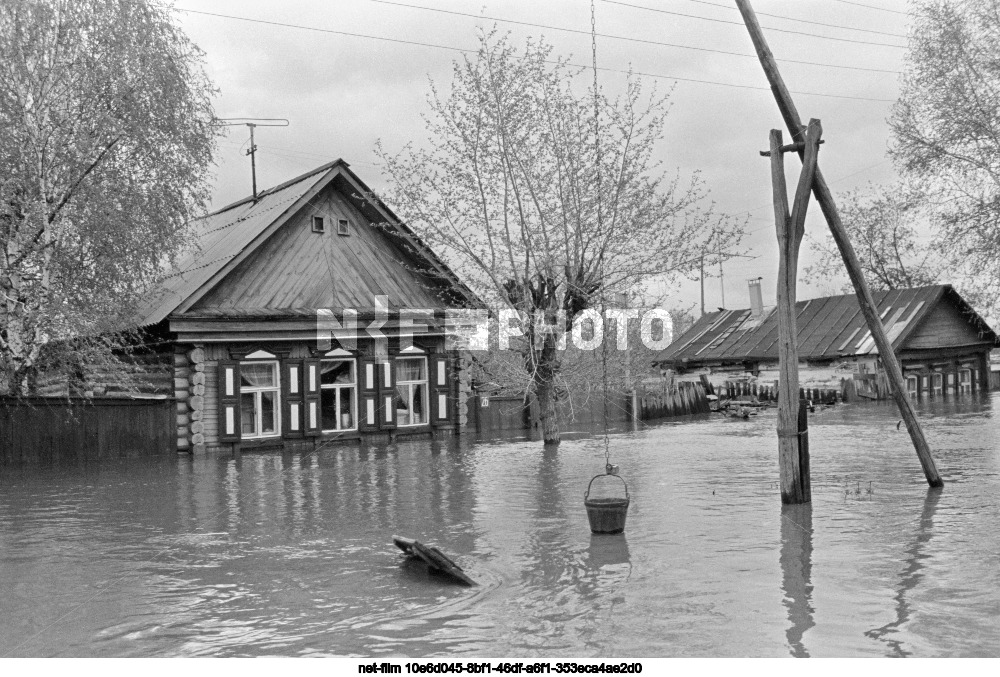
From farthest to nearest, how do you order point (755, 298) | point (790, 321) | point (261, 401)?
point (755, 298) < point (261, 401) < point (790, 321)

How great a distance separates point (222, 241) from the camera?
29.4m

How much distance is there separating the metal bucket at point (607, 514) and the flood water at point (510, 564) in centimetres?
16

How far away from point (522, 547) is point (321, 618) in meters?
3.38

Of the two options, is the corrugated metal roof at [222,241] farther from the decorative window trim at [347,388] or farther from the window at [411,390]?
the window at [411,390]

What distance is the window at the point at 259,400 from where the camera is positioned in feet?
83.4

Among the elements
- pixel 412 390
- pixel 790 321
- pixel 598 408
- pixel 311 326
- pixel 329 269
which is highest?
pixel 329 269

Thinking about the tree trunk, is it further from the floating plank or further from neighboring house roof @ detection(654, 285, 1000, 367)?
neighboring house roof @ detection(654, 285, 1000, 367)

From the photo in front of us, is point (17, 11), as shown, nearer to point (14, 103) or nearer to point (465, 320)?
point (14, 103)

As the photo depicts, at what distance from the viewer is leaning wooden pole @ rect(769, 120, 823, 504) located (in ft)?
42.5

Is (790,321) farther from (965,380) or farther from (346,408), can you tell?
(965,380)

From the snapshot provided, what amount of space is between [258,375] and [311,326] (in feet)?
6.16

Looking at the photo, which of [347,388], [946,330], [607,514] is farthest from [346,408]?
[946,330]

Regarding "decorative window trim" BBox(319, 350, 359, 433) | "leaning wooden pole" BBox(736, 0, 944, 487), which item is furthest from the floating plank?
"decorative window trim" BBox(319, 350, 359, 433)

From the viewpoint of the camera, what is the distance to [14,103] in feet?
67.0
